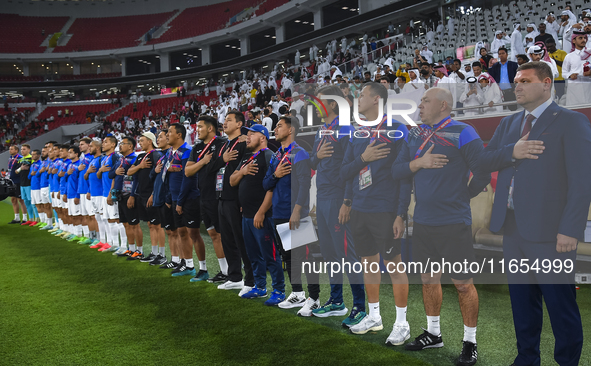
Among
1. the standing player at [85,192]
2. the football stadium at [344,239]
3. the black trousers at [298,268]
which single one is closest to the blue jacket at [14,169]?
the football stadium at [344,239]

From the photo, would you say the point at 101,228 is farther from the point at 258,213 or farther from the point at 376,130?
the point at 376,130

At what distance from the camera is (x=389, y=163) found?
346 cm

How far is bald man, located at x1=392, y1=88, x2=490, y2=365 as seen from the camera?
2984 mm

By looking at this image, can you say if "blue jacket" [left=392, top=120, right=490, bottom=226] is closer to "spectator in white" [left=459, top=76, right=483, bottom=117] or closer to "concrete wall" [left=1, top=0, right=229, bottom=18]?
"spectator in white" [left=459, top=76, right=483, bottom=117]

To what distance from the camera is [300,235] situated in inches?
164

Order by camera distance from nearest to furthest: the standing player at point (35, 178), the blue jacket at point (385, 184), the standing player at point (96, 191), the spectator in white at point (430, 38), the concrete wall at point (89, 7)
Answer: the blue jacket at point (385, 184) < the standing player at point (96, 191) < the standing player at point (35, 178) < the spectator in white at point (430, 38) < the concrete wall at point (89, 7)

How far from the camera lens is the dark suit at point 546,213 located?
2.46 m

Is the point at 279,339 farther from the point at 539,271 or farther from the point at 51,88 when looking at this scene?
the point at 51,88

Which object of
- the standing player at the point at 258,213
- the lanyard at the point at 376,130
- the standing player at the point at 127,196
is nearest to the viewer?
the lanyard at the point at 376,130

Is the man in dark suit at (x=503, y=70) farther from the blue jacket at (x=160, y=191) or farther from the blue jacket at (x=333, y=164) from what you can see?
the blue jacket at (x=160, y=191)

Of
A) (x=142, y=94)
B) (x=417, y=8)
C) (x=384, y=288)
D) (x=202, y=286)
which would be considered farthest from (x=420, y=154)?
(x=142, y=94)

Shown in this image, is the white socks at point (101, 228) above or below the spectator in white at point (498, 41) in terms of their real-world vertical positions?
below

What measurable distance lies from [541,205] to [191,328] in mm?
2965

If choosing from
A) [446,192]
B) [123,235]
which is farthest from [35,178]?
[446,192]
